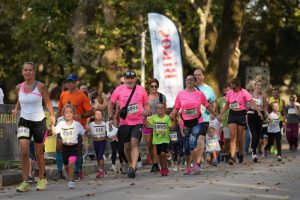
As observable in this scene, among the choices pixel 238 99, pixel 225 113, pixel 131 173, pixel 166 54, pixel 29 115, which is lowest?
pixel 131 173

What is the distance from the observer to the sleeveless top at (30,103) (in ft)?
45.8

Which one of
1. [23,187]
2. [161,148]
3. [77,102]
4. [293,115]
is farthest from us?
[293,115]

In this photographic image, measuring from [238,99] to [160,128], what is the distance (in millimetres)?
2837

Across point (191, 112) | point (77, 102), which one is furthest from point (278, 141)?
point (77, 102)

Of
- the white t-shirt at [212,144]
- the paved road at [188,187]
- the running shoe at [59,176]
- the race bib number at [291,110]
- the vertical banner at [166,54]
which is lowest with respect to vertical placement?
the paved road at [188,187]

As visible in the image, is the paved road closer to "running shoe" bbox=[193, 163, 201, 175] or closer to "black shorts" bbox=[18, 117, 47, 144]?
"running shoe" bbox=[193, 163, 201, 175]

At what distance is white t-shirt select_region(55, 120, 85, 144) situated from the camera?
15016 millimetres

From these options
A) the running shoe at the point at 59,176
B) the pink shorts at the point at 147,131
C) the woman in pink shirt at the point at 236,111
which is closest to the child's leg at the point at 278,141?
the woman in pink shirt at the point at 236,111

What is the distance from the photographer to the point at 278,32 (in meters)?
61.3

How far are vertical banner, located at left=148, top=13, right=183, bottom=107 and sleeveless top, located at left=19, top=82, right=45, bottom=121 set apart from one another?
13.4 metres

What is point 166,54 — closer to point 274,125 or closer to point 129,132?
point 274,125

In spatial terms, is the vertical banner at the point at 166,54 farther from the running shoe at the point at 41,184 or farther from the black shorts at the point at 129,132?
the running shoe at the point at 41,184

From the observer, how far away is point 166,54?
2772 centimetres

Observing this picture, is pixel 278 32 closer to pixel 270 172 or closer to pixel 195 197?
pixel 270 172
